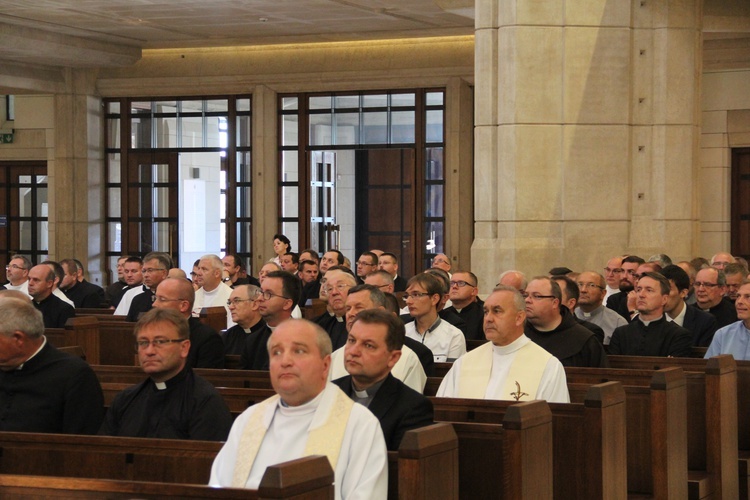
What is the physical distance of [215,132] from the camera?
68.7 ft

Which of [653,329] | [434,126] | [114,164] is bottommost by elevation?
[653,329]

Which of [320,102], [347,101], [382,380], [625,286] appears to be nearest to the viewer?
[382,380]

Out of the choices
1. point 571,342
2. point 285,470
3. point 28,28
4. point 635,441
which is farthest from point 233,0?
point 285,470

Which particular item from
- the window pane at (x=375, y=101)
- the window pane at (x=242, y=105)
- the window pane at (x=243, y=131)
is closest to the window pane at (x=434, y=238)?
the window pane at (x=375, y=101)

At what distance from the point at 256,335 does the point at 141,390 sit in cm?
265

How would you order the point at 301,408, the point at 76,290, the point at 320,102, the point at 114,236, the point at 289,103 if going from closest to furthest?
the point at 301,408
the point at 76,290
the point at 320,102
the point at 289,103
the point at 114,236

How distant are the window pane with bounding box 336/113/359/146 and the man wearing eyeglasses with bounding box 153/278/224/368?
1237cm

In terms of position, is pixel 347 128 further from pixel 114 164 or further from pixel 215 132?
pixel 114 164

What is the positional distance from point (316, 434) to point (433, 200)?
15.7 metres

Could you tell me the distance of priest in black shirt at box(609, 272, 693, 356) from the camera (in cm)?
820

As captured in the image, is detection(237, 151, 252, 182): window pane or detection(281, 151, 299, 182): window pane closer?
detection(281, 151, 299, 182): window pane

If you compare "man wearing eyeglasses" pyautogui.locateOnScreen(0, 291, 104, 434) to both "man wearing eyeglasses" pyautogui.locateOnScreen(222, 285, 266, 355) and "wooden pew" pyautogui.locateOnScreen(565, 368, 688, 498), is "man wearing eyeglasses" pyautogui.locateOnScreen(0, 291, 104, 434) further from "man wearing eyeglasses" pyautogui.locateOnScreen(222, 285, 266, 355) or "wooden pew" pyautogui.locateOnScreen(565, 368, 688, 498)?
"man wearing eyeglasses" pyautogui.locateOnScreen(222, 285, 266, 355)

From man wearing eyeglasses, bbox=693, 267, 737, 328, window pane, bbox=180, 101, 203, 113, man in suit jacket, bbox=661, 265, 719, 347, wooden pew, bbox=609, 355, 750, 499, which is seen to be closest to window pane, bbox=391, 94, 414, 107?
window pane, bbox=180, 101, 203, 113

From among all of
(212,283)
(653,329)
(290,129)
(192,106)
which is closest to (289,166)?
(290,129)
